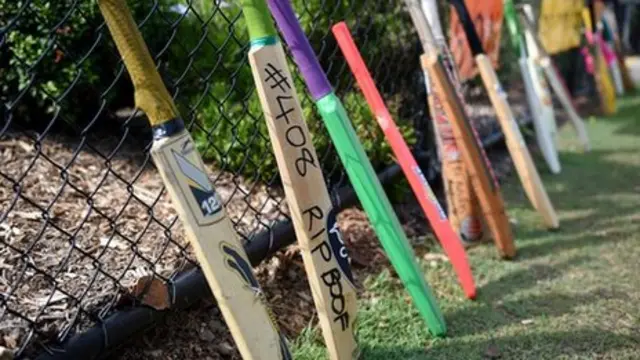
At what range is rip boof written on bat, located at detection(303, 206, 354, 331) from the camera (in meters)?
1.63

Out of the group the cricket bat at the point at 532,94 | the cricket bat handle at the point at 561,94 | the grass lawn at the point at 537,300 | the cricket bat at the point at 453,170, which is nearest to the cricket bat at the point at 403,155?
the grass lawn at the point at 537,300

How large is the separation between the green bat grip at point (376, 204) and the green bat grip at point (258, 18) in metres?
0.28

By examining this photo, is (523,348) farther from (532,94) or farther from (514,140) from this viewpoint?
(532,94)

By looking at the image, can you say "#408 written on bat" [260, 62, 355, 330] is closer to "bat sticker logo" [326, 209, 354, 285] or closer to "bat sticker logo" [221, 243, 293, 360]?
"bat sticker logo" [326, 209, 354, 285]

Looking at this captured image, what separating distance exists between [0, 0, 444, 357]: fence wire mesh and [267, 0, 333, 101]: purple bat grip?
1.03ft

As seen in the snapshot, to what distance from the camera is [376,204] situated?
1849 mm

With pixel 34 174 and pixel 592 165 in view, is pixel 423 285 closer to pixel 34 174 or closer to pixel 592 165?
pixel 34 174

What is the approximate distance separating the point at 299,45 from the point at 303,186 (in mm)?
338

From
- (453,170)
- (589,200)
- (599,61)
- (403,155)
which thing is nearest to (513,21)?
(589,200)

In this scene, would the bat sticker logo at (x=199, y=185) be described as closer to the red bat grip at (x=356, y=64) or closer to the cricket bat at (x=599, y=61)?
the red bat grip at (x=356, y=64)

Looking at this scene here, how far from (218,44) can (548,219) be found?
1.48 m

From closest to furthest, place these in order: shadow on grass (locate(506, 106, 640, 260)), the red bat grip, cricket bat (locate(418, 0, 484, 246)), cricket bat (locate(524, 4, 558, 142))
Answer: the red bat grip → cricket bat (locate(418, 0, 484, 246)) → shadow on grass (locate(506, 106, 640, 260)) → cricket bat (locate(524, 4, 558, 142))

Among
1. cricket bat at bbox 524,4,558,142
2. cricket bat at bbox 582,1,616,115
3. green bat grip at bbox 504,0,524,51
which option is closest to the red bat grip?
green bat grip at bbox 504,0,524,51

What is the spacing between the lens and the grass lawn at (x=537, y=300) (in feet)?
6.12
